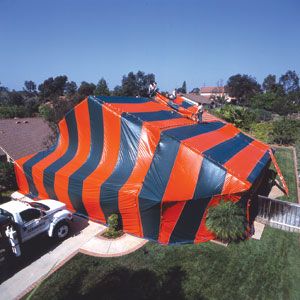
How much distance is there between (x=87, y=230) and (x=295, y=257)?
7748mm

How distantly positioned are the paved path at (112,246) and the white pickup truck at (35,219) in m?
1.27

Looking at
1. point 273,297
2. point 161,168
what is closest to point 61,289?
point 161,168

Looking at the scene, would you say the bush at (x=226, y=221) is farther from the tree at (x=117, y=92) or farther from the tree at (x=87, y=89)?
the tree at (x=87, y=89)

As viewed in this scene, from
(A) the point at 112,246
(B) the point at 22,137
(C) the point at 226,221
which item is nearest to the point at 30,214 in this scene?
(A) the point at 112,246

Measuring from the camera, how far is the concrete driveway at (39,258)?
28.6ft

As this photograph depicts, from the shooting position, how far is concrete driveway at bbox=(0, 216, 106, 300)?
871 cm

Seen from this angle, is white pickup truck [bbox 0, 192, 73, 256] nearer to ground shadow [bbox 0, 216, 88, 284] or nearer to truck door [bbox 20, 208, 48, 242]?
truck door [bbox 20, 208, 48, 242]

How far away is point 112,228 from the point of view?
37.1 ft

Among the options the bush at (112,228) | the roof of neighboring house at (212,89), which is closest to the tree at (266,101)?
the roof of neighboring house at (212,89)

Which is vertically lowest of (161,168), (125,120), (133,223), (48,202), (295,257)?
(295,257)

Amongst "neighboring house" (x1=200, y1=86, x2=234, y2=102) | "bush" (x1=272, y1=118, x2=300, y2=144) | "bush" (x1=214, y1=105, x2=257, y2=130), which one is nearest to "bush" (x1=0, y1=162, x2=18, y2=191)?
"bush" (x1=214, y1=105, x2=257, y2=130)

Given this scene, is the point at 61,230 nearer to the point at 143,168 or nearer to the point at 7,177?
the point at 143,168

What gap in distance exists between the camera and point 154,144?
39.1 ft

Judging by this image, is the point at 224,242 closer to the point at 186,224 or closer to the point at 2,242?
the point at 186,224
